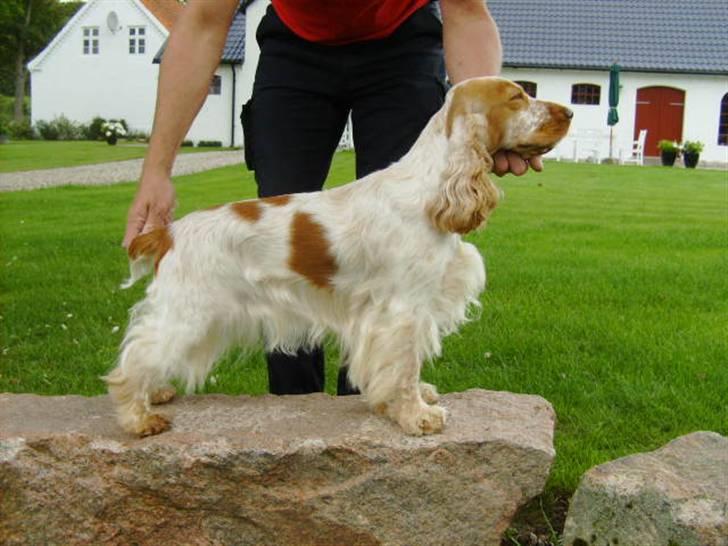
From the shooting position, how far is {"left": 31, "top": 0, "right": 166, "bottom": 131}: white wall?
141 ft

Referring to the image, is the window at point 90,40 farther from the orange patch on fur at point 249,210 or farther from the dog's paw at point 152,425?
the dog's paw at point 152,425

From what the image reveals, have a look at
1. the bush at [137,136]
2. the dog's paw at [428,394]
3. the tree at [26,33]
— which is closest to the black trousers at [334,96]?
the dog's paw at [428,394]

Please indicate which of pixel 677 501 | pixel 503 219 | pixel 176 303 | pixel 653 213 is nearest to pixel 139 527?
pixel 176 303

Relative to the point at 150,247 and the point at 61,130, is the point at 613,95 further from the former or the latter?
the point at 150,247

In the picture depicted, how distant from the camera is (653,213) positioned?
13.9 meters

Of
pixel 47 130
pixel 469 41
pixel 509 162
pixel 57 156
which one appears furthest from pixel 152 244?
pixel 47 130

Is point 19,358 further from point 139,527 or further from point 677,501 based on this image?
point 677,501

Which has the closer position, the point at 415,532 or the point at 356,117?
the point at 415,532

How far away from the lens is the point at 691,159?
31.7 meters

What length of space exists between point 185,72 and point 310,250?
43.3 inches

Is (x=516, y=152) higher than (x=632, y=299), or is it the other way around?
(x=516, y=152)

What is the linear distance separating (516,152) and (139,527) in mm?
2157

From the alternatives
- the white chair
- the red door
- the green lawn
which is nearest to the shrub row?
the green lawn

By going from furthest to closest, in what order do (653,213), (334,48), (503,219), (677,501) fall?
(653,213) < (503,219) < (334,48) < (677,501)
